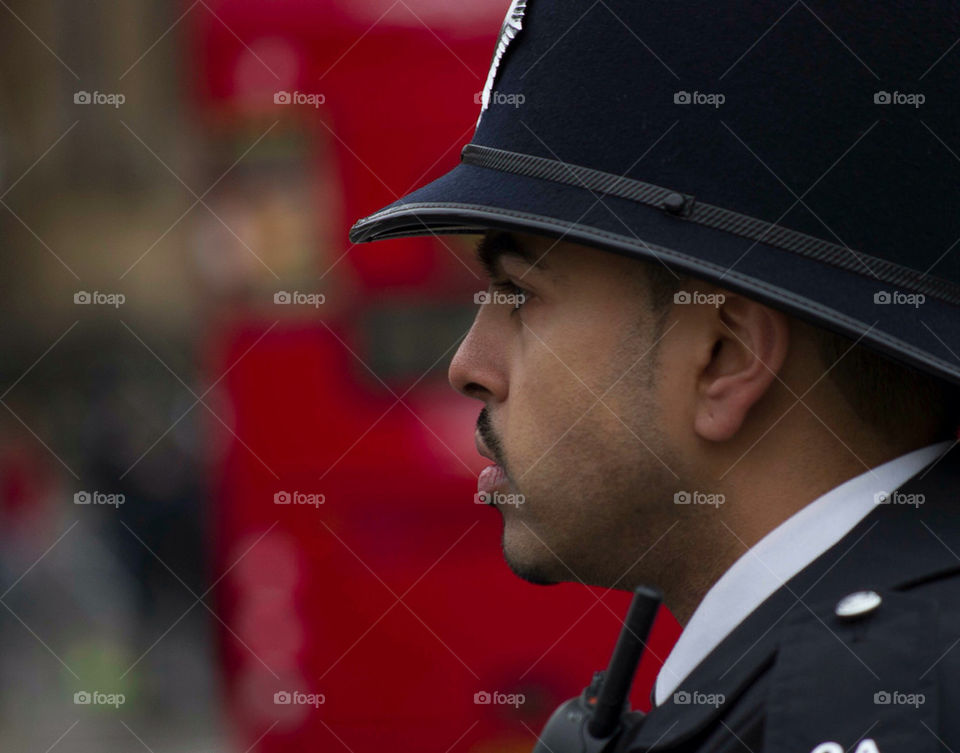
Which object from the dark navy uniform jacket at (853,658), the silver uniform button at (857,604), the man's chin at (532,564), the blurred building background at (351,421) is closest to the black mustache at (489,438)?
the man's chin at (532,564)

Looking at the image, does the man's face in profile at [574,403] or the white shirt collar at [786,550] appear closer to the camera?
the white shirt collar at [786,550]

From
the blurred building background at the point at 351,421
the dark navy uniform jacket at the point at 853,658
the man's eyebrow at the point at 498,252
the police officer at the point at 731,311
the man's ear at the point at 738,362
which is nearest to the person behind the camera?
the dark navy uniform jacket at the point at 853,658

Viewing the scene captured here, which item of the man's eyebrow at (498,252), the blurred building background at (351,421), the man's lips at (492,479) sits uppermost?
the blurred building background at (351,421)

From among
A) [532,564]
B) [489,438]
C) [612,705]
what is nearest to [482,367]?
[489,438]

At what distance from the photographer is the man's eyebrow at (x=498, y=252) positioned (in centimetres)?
188

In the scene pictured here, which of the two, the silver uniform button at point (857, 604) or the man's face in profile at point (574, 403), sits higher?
the man's face in profile at point (574, 403)

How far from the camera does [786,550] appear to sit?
5.57ft

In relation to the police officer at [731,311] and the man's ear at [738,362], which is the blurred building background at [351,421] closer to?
the police officer at [731,311]

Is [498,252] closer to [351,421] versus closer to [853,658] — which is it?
[853,658]

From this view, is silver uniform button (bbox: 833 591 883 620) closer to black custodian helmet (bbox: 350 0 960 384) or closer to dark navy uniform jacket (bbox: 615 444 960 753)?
dark navy uniform jacket (bbox: 615 444 960 753)

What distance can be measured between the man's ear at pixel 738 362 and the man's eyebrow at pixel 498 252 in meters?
0.26

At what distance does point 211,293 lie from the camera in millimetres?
4766

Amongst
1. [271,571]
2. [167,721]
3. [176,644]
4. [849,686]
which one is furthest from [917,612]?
[176,644]

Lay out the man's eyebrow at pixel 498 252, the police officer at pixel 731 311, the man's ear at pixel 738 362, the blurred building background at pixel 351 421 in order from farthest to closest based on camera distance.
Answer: the blurred building background at pixel 351 421
the man's eyebrow at pixel 498 252
the man's ear at pixel 738 362
the police officer at pixel 731 311
